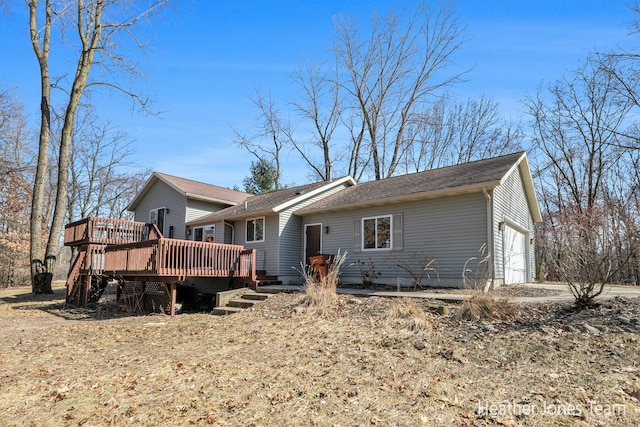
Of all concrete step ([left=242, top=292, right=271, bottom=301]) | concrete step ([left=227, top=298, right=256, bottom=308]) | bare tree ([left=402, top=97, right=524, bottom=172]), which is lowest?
concrete step ([left=227, top=298, right=256, bottom=308])

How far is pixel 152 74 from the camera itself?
17.2 meters

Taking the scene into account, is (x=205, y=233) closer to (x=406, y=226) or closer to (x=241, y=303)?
(x=241, y=303)

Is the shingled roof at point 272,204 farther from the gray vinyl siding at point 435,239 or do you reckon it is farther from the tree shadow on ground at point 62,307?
the tree shadow on ground at point 62,307

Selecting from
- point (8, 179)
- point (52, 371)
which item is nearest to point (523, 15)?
point (52, 371)

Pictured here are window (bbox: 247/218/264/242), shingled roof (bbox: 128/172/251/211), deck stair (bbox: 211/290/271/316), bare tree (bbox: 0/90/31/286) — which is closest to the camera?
deck stair (bbox: 211/290/271/316)

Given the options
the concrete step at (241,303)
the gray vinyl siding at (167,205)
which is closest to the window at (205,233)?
the gray vinyl siding at (167,205)

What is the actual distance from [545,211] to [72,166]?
34.4m

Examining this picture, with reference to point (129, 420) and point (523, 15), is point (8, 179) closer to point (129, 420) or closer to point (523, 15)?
point (129, 420)

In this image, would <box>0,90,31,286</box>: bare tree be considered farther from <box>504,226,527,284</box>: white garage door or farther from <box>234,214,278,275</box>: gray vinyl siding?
<box>504,226,527,284</box>: white garage door

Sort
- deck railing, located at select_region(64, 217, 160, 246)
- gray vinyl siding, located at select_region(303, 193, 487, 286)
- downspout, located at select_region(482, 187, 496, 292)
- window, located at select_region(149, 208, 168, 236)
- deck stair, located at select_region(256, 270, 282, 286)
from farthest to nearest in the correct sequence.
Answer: window, located at select_region(149, 208, 168, 236), deck railing, located at select_region(64, 217, 160, 246), deck stair, located at select_region(256, 270, 282, 286), gray vinyl siding, located at select_region(303, 193, 487, 286), downspout, located at select_region(482, 187, 496, 292)

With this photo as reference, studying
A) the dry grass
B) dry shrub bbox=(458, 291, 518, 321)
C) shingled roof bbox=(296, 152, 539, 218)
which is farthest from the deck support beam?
dry shrub bbox=(458, 291, 518, 321)

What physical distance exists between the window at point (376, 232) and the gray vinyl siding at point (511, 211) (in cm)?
324

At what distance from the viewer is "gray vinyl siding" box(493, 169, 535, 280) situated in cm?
1097

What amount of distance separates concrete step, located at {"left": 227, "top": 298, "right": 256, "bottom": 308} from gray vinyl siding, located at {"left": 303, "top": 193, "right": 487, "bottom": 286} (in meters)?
4.35
